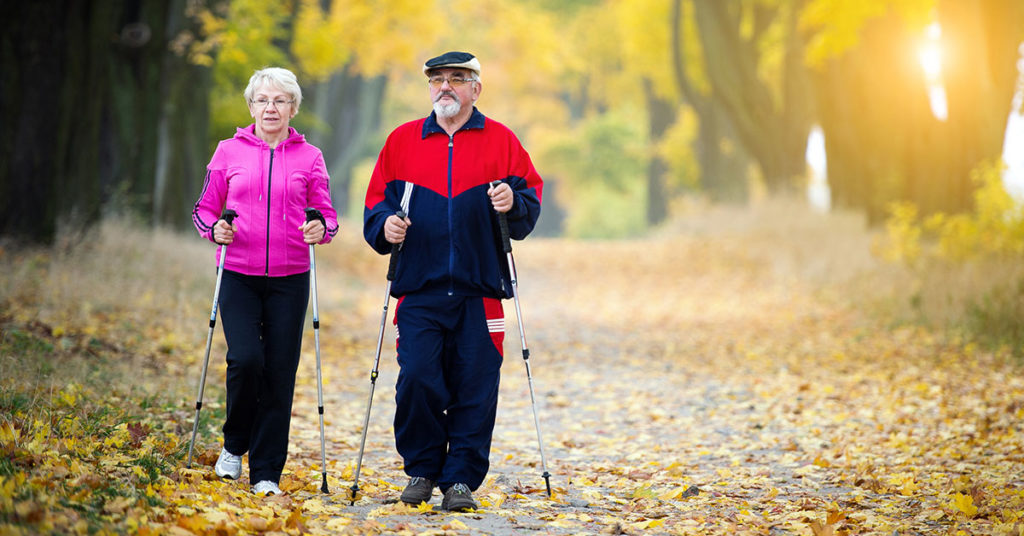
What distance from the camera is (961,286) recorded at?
1348 centimetres

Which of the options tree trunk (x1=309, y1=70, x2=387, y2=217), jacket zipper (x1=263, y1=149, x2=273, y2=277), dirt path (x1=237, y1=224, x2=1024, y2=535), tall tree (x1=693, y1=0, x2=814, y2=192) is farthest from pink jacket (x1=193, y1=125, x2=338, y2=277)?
tall tree (x1=693, y1=0, x2=814, y2=192)

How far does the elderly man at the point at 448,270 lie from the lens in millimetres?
5824

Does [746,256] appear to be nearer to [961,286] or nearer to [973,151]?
Result: [973,151]

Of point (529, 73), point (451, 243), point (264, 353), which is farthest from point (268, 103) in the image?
point (529, 73)

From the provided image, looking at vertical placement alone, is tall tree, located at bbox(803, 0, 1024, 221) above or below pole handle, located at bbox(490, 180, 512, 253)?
above

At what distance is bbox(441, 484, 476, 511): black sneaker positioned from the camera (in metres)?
5.79

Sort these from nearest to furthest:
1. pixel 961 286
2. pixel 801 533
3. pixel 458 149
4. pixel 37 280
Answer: pixel 801 533 < pixel 458 149 < pixel 37 280 < pixel 961 286

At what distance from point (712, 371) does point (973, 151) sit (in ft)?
19.0

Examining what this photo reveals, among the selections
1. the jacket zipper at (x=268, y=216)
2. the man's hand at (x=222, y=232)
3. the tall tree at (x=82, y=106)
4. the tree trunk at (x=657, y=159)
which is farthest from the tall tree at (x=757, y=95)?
the man's hand at (x=222, y=232)

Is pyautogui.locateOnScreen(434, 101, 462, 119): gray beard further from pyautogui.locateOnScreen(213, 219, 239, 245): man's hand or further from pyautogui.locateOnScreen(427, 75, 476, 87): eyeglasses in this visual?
pyautogui.locateOnScreen(213, 219, 239, 245): man's hand

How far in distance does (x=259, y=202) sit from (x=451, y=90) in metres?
1.12

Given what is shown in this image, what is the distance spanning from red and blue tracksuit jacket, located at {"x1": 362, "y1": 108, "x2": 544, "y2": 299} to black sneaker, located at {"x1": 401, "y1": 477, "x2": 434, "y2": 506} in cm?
97

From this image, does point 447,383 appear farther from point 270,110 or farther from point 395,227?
point 270,110

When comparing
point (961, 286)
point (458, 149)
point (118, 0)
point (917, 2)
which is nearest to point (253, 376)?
point (458, 149)
